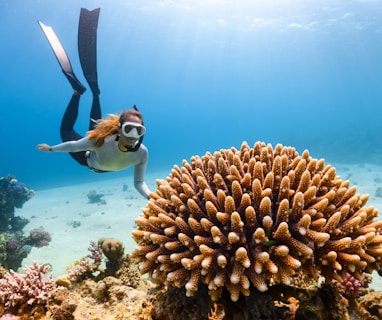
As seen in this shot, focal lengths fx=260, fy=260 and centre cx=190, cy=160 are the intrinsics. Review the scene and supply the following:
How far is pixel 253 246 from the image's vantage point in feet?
7.99

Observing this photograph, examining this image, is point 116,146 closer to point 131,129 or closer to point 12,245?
point 131,129

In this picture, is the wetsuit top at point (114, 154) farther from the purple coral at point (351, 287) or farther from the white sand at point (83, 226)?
the white sand at point (83, 226)

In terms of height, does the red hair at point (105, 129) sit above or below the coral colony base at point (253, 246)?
above

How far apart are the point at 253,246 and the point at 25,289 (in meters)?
3.31

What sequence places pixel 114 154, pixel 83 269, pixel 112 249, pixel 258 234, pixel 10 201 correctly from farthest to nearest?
1. pixel 10 201
2. pixel 114 154
3. pixel 112 249
4. pixel 83 269
5. pixel 258 234

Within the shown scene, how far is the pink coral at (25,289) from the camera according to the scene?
360 centimetres

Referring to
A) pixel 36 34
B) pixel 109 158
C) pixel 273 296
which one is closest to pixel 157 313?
pixel 273 296

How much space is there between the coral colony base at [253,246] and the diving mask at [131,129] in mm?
1879

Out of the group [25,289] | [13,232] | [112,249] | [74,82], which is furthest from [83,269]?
[13,232]

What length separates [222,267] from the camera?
91.9 inches

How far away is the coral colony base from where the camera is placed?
7.72 feet

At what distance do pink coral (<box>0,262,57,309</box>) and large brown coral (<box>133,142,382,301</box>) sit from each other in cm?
190

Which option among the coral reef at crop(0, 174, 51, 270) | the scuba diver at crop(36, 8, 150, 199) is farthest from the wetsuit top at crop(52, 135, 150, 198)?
the coral reef at crop(0, 174, 51, 270)

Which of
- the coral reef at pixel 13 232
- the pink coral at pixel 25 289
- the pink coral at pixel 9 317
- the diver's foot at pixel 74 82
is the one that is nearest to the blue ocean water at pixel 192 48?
the diver's foot at pixel 74 82
